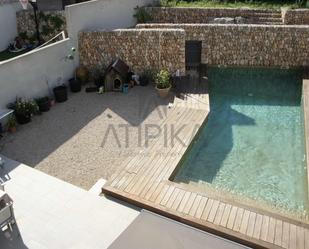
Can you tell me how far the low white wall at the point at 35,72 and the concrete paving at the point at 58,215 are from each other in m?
3.83

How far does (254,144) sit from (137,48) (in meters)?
6.94

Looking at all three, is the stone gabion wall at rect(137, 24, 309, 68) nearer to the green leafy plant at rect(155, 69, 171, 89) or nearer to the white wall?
the green leafy plant at rect(155, 69, 171, 89)

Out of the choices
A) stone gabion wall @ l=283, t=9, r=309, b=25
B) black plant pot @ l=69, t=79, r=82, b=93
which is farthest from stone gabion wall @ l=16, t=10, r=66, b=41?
stone gabion wall @ l=283, t=9, r=309, b=25

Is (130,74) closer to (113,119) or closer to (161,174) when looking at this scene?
(113,119)

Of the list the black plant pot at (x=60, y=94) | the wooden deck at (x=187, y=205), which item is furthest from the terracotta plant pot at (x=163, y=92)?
the black plant pot at (x=60, y=94)

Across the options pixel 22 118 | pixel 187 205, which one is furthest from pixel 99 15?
pixel 187 205

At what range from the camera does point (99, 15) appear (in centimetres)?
1697

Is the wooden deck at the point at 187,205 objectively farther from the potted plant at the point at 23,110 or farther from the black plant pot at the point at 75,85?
the black plant pot at the point at 75,85

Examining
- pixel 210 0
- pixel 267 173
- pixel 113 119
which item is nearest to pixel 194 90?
pixel 113 119

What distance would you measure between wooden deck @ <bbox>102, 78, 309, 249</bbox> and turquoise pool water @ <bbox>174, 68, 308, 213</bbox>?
757mm

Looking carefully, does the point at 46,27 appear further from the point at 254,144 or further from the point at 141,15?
the point at 254,144

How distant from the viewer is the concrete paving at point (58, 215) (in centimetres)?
774

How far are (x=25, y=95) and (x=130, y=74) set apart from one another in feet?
15.2

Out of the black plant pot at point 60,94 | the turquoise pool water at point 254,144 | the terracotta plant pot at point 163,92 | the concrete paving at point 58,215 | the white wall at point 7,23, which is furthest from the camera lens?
the white wall at point 7,23
